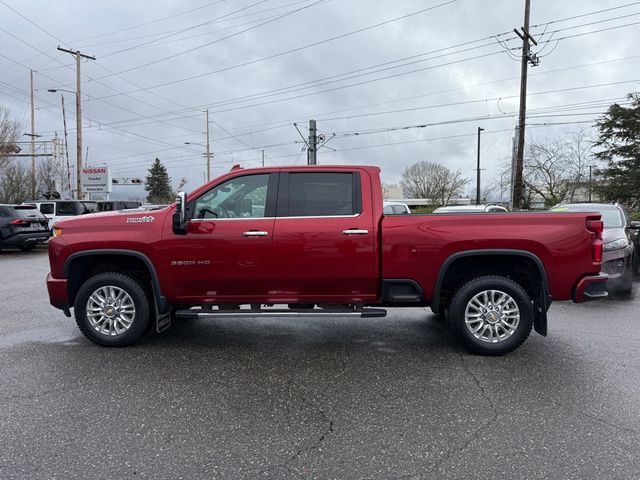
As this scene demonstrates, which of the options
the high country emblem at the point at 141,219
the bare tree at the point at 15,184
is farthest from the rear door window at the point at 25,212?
the bare tree at the point at 15,184

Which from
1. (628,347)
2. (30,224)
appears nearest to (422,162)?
(30,224)

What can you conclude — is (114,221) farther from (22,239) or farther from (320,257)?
(22,239)

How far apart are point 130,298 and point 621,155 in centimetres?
3437

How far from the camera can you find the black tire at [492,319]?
472 cm

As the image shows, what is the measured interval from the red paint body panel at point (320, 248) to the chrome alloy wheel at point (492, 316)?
1.51 feet

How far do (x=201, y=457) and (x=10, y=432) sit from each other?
4.85 ft

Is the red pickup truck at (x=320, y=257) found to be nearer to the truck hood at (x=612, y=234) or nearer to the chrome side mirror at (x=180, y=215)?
the chrome side mirror at (x=180, y=215)

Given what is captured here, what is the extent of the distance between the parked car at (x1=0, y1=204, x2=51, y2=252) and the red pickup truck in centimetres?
1241

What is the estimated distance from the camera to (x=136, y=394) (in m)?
3.88

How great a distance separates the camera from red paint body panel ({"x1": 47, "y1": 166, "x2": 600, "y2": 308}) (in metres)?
4.65

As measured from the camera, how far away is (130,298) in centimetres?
503

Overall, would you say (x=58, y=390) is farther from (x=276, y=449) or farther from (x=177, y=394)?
(x=276, y=449)

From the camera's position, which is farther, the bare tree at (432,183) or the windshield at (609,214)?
the bare tree at (432,183)

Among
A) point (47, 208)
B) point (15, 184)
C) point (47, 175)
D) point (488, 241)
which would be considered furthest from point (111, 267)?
point (47, 175)
